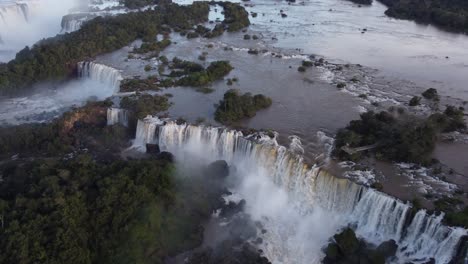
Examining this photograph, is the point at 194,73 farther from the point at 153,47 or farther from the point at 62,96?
the point at 62,96

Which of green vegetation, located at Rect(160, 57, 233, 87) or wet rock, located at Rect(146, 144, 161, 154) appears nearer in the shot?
wet rock, located at Rect(146, 144, 161, 154)

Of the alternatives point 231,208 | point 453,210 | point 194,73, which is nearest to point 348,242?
point 453,210

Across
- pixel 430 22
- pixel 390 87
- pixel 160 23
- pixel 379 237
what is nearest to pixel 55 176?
pixel 379 237

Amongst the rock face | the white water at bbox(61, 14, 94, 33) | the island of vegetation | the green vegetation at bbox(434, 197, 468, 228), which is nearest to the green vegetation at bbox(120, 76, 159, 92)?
the island of vegetation

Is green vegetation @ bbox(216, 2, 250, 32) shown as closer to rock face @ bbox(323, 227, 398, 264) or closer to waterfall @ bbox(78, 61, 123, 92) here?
waterfall @ bbox(78, 61, 123, 92)

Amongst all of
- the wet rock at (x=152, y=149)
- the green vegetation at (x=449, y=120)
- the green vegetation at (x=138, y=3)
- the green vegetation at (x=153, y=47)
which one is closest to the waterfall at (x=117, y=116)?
the wet rock at (x=152, y=149)

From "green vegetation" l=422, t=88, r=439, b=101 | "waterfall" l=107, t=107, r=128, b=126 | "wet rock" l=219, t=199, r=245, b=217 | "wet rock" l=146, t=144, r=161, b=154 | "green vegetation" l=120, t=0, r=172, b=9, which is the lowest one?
"wet rock" l=219, t=199, r=245, b=217
